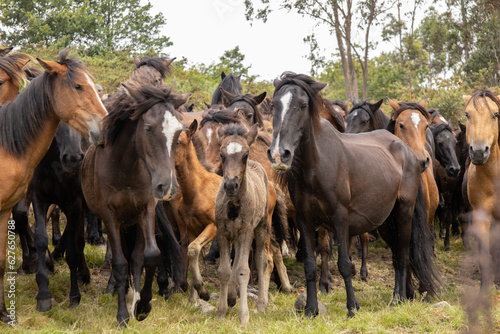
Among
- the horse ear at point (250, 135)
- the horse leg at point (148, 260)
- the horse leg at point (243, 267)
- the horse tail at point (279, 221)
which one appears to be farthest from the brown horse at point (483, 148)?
the horse leg at point (148, 260)

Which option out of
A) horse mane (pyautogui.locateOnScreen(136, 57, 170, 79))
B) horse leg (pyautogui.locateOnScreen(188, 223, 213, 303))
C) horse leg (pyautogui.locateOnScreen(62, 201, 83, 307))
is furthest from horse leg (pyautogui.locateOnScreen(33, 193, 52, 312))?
horse mane (pyautogui.locateOnScreen(136, 57, 170, 79))

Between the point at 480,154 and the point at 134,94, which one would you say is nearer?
the point at 134,94

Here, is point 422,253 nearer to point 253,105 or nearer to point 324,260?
point 324,260

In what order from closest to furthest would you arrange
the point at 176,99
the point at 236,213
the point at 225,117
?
the point at 176,99 < the point at 236,213 < the point at 225,117

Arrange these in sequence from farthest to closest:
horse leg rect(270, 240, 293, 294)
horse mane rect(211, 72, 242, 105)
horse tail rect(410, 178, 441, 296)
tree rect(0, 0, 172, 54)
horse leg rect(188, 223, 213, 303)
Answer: tree rect(0, 0, 172, 54), horse mane rect(211, 72, 242, 105), horse leg rect(270, 240, 293, 294), horse tail rect(410, 178, 441, 296), horse leg rect(188, 223, 213, 303)

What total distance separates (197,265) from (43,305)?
72.4 inches

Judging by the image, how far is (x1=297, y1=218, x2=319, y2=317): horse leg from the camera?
6133 mm

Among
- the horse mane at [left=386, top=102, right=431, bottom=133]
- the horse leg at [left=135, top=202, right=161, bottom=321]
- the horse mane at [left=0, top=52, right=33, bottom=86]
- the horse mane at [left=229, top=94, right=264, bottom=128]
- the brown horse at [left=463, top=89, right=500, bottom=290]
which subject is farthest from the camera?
the horse mane at [left=386, top=102, right=431, bottom=133]

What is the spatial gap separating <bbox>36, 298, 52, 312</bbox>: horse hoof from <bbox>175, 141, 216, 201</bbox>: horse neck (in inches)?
83.4

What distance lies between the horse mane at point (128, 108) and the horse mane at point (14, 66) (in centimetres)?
194

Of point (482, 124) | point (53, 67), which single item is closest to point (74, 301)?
point (53, 67)

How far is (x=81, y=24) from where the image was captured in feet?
83.1

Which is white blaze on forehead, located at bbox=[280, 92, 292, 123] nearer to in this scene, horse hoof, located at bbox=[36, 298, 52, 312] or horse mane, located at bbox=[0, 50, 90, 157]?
horse mane, located at bbox=[0, 50, 90, 157]

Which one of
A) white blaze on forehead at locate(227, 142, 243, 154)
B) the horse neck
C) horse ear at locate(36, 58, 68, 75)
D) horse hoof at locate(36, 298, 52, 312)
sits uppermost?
horse ear at locate(36, 58, 68, 75)
